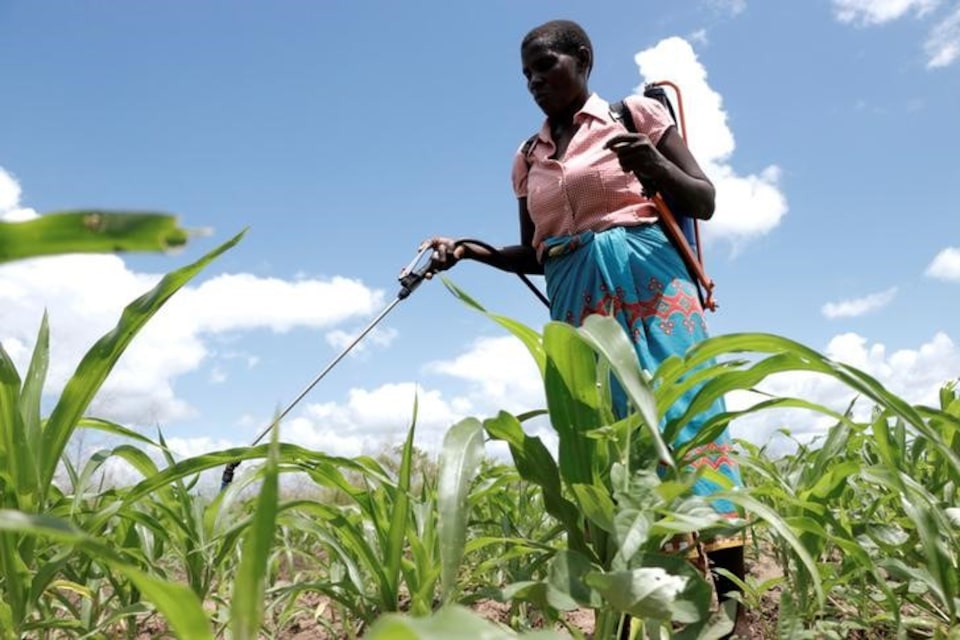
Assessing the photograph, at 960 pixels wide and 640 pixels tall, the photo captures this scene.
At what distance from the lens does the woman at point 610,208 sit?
1.70 meters

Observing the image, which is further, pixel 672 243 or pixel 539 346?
pixel 672 243

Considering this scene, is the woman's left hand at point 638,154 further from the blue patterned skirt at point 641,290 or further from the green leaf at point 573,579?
the green leaf at point 573,579

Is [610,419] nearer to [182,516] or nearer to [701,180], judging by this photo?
[182,516]

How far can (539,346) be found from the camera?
0.95 m

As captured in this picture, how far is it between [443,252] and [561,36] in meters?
0.67

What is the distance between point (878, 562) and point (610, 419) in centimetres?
53

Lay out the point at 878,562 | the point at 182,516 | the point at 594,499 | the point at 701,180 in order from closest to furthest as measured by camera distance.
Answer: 1. the point at 594,499
2. the point at 878,562
3. the point at 182,516
4. the point at 701,180

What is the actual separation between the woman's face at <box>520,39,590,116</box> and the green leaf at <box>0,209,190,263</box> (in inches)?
68.5

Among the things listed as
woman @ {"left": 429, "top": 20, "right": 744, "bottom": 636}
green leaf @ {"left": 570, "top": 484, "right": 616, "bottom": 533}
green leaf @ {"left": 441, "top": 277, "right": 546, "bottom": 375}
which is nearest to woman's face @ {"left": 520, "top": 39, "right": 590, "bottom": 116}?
woman @ {"left": 429, "top": 20, "right": 744, "bottom": 636}

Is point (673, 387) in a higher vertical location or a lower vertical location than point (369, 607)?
higher

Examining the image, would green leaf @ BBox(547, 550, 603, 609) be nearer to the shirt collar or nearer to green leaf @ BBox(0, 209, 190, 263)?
green leaf @ BBox(0, 209, 190, 263)

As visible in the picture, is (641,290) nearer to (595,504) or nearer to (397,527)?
(397,527)

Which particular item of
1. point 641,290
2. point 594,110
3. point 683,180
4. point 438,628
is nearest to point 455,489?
point 438,628

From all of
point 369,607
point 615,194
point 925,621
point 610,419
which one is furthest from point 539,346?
point 615,194
